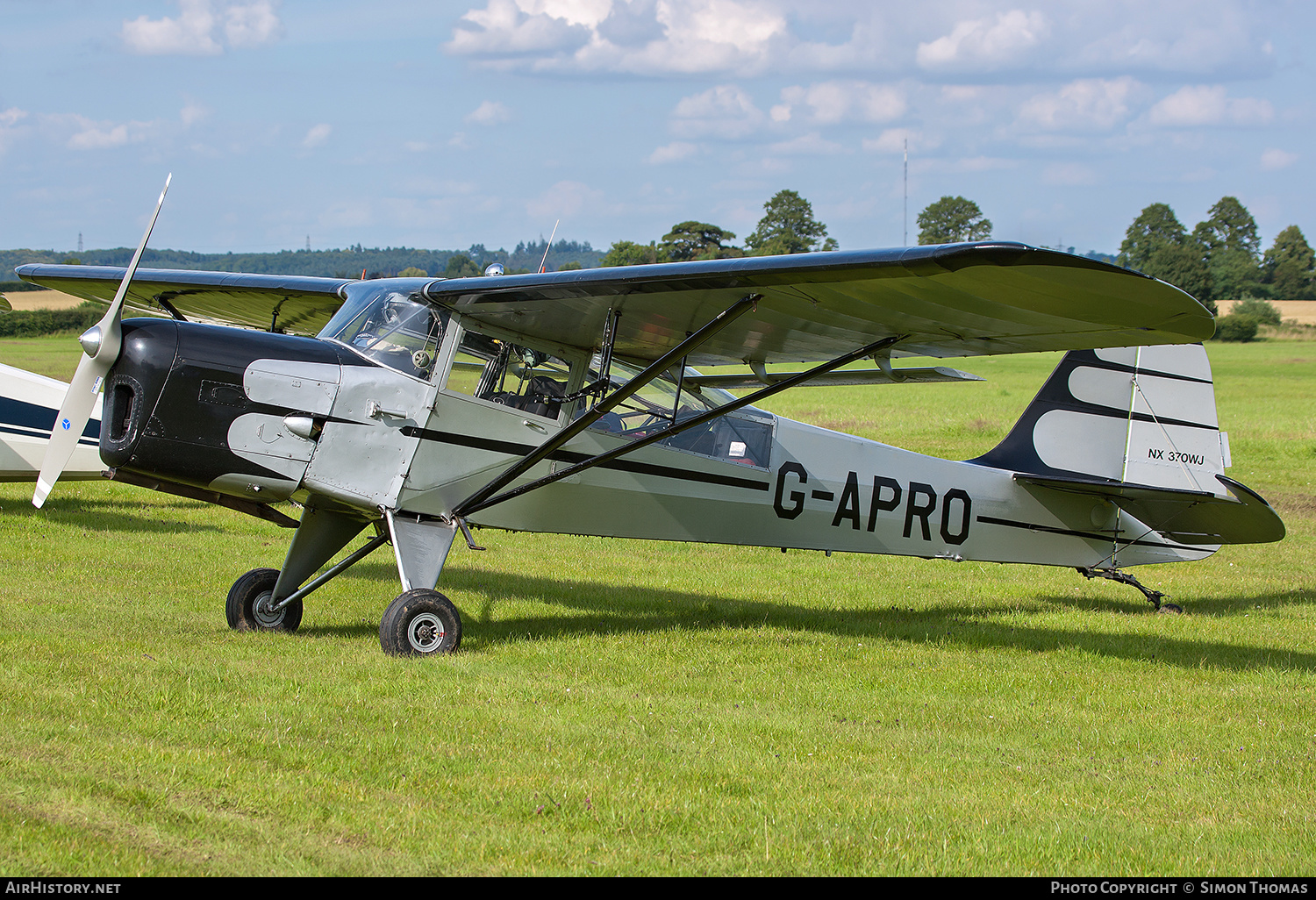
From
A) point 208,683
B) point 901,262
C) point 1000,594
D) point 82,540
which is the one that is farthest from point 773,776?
point 82,540

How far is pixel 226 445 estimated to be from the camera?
691cm

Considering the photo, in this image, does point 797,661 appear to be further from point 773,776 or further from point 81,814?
point 81,814

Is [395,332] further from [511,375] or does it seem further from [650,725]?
[650,725]

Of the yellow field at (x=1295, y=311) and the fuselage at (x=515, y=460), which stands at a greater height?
the yellow field at (x=1295, y=311)

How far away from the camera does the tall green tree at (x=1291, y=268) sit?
395ft

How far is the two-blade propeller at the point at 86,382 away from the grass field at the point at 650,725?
3.72 feet

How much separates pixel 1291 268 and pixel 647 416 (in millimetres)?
137821

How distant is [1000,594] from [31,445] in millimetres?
10758

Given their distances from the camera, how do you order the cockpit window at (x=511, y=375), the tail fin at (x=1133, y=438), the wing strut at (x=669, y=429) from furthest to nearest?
the tail fin at (x=1133, y=438) → the cockpit window at (x=511, y=375) → the wing strut at (x=669, y=429)

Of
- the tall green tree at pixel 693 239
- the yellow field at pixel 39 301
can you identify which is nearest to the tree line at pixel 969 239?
the tall green tree at pixel 693 239

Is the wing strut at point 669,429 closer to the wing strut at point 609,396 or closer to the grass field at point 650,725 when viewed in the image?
the wing strut at point 609,396

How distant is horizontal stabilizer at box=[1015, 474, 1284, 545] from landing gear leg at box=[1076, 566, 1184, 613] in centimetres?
53

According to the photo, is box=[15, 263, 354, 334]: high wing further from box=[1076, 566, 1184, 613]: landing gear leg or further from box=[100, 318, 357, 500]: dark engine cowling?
box=[1076, 566, 1184, 613]: landing gear leg

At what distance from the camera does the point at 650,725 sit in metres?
5.97
